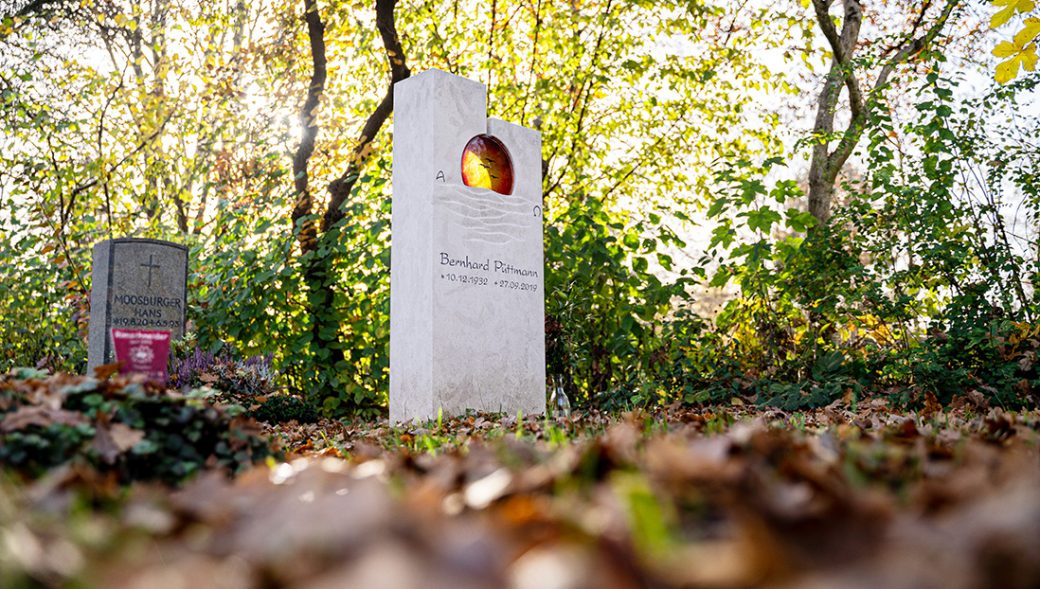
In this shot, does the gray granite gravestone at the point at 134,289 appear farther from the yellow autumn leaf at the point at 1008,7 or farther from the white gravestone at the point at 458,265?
the yellow autumn leaf at the point at 1008,7

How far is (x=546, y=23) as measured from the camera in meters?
10.1

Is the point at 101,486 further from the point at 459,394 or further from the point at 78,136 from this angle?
the point at 78,136

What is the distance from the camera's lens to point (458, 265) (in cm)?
667

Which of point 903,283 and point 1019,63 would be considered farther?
point 903,283

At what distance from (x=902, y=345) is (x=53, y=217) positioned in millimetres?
9624

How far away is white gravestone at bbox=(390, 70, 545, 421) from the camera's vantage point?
6.50 metres

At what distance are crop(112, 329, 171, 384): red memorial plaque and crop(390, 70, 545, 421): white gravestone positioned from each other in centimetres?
315

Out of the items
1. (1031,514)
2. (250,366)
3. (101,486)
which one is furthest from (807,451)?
(250,366)

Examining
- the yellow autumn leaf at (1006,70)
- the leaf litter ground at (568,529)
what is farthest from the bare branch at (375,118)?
the leaf litter ground at (568,529)

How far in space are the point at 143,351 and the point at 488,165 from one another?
4308 mm

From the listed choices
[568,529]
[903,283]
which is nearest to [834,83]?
[903,283]

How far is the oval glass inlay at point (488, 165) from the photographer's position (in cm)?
702

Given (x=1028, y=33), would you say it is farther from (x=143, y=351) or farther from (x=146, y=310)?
(x=146, y=310)

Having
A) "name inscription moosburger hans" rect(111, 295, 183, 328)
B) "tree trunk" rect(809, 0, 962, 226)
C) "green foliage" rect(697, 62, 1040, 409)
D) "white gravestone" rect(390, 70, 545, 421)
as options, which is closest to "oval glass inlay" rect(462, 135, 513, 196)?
"white gravestone" rect(390, 70, 545, 421)
